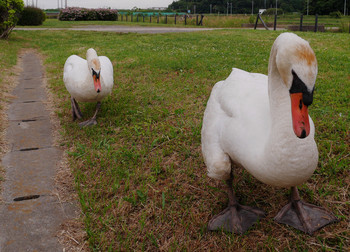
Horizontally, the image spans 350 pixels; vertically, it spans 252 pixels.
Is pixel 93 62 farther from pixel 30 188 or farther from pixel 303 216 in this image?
pixel 303 216

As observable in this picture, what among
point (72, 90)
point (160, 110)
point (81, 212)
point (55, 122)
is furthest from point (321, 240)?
point (55, 122)

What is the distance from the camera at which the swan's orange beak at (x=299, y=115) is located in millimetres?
1644

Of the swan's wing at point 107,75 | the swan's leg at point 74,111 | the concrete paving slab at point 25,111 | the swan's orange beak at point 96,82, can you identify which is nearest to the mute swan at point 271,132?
the swan's orange beak at point 96,82

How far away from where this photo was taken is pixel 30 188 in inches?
123

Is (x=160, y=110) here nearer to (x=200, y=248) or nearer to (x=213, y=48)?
(x=200, y=248)

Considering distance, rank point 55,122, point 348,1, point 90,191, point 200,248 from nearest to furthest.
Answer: point 200,248 → point 90,191 → point 55,122 → point 348,1

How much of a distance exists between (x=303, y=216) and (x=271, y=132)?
880 mm

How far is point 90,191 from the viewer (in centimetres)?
301

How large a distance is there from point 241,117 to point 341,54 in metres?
6.61

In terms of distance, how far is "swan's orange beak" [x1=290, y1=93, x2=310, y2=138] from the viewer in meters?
1.64

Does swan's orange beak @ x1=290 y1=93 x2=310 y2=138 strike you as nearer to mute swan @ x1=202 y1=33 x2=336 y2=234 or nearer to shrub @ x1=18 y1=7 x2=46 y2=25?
mute swan @ x1=202 y1=33 x2=336 y2=234

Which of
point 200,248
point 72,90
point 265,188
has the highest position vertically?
point 72,90

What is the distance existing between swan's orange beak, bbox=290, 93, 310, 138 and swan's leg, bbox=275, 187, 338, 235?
0.99m

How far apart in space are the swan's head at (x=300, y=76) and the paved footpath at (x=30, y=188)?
193cm
